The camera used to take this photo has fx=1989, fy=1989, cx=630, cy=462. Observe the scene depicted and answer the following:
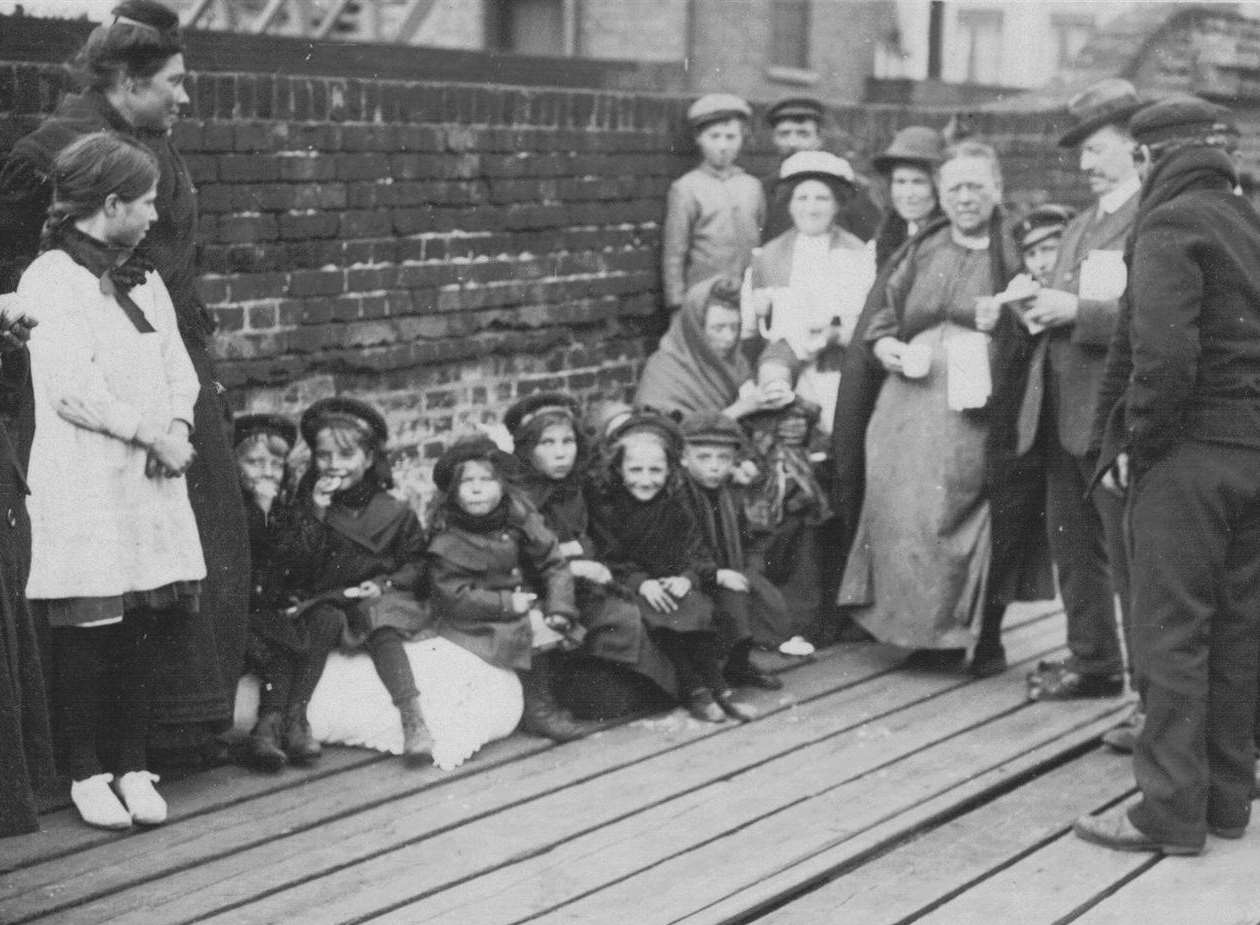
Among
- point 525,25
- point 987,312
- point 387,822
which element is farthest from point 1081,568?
point 525,25

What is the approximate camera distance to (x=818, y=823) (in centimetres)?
539

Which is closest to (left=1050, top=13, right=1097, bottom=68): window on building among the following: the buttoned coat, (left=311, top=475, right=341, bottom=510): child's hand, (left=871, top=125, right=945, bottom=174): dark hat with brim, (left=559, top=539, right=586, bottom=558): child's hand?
(left=871, top=125, right=945, bottom=174): dark hat with brim

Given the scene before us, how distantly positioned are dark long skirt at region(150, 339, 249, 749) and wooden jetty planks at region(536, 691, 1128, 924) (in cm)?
123

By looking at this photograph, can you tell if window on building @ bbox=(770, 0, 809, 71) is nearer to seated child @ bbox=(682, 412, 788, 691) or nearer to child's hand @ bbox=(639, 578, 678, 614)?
seated child @ bbox=(682, 412, 788, 691)

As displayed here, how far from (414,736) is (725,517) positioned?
1.59 meters

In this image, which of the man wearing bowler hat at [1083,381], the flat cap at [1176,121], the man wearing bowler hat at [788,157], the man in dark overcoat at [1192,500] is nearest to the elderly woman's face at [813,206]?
the man wearing bowler hat at [788,157]

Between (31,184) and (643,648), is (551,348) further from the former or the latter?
(31,184)

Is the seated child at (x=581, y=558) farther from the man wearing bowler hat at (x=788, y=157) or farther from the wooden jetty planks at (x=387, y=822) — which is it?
the man wearing bowler hat at (x=788, y=157)

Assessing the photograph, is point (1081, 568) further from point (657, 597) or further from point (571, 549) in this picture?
point (571, 549)

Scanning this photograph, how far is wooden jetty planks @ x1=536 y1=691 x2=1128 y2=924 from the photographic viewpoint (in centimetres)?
475

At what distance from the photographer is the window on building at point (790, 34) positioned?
19047 mm

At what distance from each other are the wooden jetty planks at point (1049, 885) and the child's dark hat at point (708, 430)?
2025 millimetres

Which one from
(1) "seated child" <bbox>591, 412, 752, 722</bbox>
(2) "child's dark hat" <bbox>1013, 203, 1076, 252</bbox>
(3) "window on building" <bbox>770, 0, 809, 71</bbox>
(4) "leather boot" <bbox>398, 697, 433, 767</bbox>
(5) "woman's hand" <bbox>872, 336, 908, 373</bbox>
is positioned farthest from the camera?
(3) "window on building" <bbox>770, 0, 809, 71</bbox>

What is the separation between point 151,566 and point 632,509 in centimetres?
183
